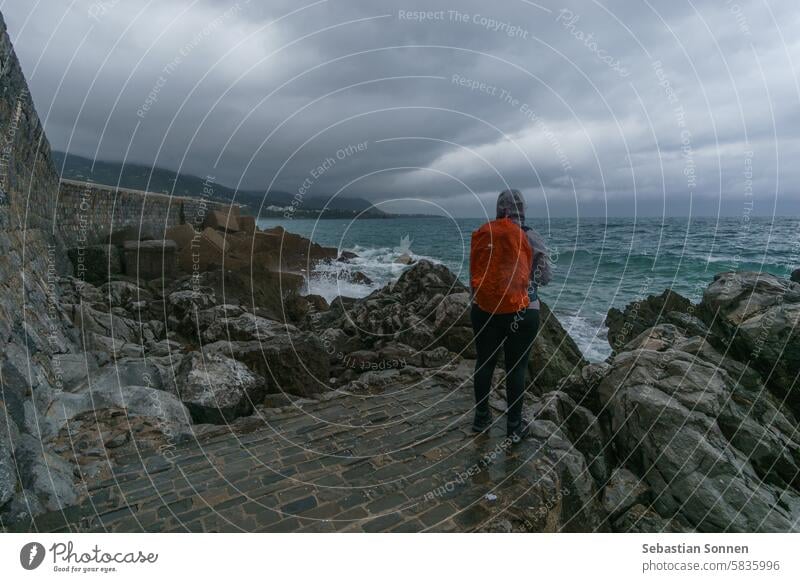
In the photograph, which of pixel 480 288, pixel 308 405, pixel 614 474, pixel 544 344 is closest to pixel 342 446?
pixel 308 405

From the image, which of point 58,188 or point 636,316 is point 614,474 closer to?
point 636,316

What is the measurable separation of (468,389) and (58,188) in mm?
11483

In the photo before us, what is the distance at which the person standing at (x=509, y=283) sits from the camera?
3980 mm

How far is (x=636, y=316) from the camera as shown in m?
15.1

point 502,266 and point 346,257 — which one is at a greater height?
point 502,266

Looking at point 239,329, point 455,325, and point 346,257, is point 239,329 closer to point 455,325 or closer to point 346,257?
point 455,325

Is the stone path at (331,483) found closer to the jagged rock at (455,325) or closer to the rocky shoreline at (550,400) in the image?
the rocky shoreline at (550,400)

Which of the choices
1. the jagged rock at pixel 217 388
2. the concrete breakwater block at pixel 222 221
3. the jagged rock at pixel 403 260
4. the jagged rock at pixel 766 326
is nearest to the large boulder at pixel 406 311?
the jagged rock at pixel 217 388

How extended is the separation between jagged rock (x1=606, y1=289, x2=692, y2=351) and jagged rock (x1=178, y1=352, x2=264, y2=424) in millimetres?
11418

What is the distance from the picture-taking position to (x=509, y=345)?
167 inches

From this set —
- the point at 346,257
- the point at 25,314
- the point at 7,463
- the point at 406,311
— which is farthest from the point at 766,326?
the point at 346,257

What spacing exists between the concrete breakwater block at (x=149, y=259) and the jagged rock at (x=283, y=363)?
27.4ft

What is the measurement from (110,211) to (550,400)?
17.0 metres

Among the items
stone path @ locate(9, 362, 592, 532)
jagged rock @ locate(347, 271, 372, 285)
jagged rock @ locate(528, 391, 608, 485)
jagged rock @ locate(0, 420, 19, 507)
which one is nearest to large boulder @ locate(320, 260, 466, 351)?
jagged rock @ locate(528, 391, 608, 485)
